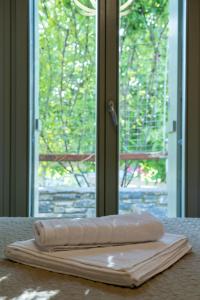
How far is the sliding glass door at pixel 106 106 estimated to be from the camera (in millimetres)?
2615

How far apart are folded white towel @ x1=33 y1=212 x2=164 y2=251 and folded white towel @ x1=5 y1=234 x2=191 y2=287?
19mm

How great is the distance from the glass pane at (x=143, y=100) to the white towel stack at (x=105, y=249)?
150 cm

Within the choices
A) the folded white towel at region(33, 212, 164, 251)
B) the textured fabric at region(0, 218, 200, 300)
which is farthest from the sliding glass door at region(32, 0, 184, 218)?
the textured fabric at region(0, 218, 200, 300)

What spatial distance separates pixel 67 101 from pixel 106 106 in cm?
26

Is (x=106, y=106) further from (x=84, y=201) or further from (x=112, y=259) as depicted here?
(x=112, y=259)

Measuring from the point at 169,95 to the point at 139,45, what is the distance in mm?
379

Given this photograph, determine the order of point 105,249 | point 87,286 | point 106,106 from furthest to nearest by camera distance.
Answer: point 106,106 → point 105,249 → point 87,286

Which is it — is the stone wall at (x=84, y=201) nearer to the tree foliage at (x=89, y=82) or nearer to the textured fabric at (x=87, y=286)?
the tree foliage at (x=89, y=82)

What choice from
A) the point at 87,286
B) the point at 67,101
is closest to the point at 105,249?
the point at 87,286

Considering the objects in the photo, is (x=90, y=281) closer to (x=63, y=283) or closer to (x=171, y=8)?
(x=63, y=283)

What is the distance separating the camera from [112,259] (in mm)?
959

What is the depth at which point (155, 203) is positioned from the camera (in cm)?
274

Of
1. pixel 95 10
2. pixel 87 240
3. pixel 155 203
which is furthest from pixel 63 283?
pixel 95 10

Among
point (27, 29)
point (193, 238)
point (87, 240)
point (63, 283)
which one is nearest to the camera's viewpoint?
point (63, 283)
